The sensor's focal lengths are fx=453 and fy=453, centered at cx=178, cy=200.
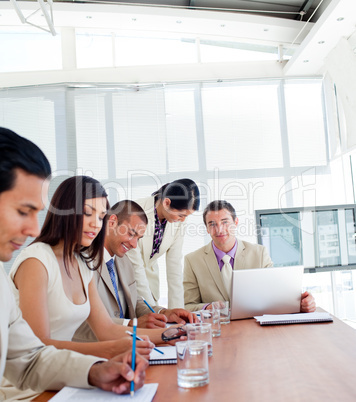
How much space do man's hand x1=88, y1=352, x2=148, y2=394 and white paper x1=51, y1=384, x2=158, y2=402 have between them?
1cm

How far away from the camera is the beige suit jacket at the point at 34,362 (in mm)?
1167

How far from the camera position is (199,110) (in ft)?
17.4

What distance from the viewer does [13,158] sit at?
995mm

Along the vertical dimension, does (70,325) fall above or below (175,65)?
below

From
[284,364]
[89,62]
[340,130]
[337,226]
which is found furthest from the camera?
[89,62]

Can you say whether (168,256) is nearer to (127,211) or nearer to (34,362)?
(127,211)

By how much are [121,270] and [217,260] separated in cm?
74

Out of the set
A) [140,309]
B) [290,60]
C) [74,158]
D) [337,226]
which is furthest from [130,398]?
[290,60]

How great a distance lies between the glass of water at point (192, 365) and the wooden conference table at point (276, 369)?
0.08 ft

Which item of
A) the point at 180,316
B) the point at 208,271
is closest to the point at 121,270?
the point at 180,316

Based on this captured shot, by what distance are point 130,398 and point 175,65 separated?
4.77 meters

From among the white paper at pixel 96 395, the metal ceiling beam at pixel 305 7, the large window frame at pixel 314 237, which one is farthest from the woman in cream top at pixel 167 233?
the metal ceiling beam at pixel 305 7

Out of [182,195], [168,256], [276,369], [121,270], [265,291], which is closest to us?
[276,369]

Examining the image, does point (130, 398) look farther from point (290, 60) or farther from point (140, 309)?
point (290, 60)
